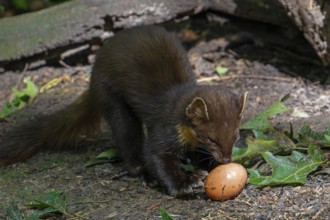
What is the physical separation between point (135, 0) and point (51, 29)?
3.15 feet

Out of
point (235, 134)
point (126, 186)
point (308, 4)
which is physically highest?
point (308, 4)

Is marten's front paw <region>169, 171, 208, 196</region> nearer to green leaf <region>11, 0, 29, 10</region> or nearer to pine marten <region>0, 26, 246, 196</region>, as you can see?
pine marten <region>0, 26, 246, 196</region>

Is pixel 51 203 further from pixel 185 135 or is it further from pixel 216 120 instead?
pixel 216 120

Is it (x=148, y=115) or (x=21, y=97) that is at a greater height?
(x=148, y=115)

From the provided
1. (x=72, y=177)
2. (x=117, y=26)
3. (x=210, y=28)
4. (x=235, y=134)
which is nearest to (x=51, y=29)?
(x=117, y=26)

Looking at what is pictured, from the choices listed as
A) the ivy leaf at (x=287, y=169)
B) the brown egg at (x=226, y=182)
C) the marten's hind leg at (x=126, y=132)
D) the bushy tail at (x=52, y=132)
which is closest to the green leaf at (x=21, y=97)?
the bushy tail at (x=52, y=132)

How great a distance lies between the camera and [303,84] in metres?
6.93

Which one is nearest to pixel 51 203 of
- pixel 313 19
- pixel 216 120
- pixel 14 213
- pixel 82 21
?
pixel 14 213

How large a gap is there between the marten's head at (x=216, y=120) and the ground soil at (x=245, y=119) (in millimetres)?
331

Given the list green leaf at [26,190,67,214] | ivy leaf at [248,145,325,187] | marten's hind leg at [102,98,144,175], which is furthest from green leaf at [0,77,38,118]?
ivy leaf at [248,145,325,187]

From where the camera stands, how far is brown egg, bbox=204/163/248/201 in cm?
446

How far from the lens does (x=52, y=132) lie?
581 cm

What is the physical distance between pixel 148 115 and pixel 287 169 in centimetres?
127

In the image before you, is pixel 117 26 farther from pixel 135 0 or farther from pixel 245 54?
pixel 245 54
